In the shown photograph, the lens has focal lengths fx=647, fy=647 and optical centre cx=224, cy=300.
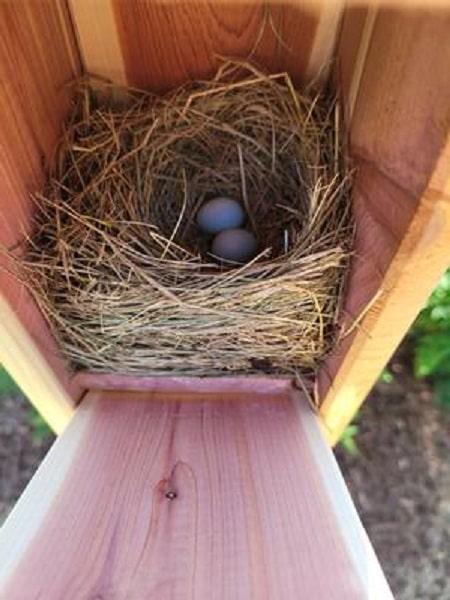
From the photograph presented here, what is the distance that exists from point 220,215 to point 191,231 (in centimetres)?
6

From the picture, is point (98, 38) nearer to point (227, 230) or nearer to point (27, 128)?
point (27, 128)

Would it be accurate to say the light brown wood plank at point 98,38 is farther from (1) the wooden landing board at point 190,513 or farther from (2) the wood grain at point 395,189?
(1) the wooden landing board at point 190,513

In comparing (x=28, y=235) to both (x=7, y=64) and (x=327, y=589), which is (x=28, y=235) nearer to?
(x=7, y=64)

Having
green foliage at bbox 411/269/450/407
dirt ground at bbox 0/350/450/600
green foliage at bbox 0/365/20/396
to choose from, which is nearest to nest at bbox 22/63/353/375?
green foliage at bbox 411/269/450/407

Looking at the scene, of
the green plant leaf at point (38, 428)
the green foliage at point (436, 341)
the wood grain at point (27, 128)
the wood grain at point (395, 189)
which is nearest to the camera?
the wood grain at point (395, 189)

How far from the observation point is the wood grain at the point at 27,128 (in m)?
0.60

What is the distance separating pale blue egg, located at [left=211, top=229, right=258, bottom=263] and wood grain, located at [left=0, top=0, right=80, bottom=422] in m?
0.23

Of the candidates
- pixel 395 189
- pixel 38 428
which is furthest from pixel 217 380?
pixel 38 428

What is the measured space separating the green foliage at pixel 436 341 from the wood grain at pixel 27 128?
763 millimetres

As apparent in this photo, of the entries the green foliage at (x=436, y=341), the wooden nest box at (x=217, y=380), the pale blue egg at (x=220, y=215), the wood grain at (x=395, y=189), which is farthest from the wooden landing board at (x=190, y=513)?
the green foliage at (x=436, y=341)

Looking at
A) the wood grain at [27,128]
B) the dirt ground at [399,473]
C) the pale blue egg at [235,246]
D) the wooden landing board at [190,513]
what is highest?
the dirt ground at [399,473]

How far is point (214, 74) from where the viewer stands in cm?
80

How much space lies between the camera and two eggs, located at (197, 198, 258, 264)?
0.82m

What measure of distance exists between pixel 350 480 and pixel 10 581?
101 cm
